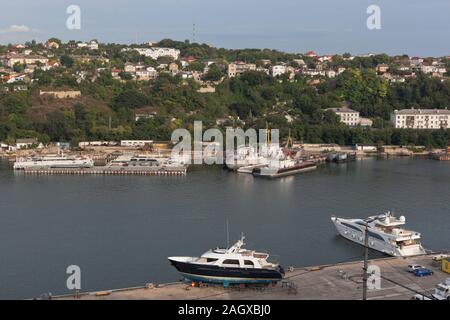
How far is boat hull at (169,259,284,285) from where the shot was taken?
550 cm

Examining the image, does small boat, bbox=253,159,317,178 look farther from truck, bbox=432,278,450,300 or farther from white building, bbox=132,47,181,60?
white building, bbox=132,47,181,60

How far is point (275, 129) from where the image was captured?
63.8 feet

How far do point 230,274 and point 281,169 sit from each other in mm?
9522

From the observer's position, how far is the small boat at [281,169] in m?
14.8

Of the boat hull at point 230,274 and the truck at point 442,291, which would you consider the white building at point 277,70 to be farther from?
the truck at point 442,291

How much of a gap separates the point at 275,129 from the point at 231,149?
2168mm

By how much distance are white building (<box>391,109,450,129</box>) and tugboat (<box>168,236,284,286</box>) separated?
53.8 feet

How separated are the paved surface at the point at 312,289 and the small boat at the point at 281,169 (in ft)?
29.0

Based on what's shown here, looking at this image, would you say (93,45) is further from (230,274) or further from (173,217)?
(230,274)

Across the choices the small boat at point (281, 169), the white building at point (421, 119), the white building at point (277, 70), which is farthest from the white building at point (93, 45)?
the small boat at point (281, 169)

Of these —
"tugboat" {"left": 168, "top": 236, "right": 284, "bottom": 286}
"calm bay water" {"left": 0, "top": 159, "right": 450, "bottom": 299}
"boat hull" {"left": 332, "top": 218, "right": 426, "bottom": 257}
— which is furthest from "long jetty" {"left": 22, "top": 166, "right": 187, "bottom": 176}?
"tugboat" {"left": 168, "top": 236, "right": 284, "bottom": 286}
